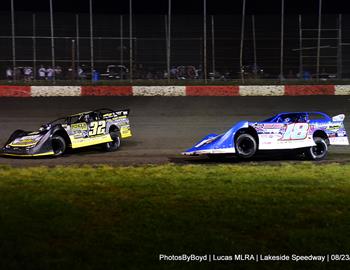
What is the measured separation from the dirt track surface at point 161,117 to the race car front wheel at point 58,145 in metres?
0.18

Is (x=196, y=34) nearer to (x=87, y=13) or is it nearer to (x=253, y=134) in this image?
(x=87, y=13)

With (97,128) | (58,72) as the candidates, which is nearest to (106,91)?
(58,72)

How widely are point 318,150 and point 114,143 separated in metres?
4.70

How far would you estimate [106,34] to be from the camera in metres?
28.6

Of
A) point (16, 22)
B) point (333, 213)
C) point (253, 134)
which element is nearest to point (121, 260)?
point (333, 213)

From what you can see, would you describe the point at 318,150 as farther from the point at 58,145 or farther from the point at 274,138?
the point at 58,145

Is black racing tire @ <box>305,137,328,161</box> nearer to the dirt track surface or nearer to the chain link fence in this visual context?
the dirt track surface

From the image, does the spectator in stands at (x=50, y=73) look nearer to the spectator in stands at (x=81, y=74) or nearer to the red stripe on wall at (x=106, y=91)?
the spectator in stands at (x=81, y=74)

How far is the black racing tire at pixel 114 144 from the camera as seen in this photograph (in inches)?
540

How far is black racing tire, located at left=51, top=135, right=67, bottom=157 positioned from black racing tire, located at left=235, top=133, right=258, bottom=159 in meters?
3.84

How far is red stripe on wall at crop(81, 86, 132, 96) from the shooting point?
2409 cm

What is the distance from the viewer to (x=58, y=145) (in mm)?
12828

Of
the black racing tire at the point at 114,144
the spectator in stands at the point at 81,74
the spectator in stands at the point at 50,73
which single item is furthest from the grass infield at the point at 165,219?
the spectator in stands at the point at 81,74

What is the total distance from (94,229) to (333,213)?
2.59 meters
